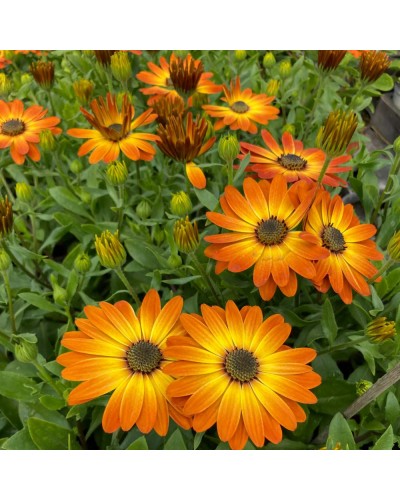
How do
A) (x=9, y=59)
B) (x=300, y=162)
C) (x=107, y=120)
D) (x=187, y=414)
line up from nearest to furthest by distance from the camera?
(x=187, y=414) < (x=300, y=162) < (x=107, y=120) < (x=9, y=59)

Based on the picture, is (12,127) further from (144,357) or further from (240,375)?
(240,375)

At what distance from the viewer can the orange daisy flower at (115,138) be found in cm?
113

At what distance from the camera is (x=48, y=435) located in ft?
2.77

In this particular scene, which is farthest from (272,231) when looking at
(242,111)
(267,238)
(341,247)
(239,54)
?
(239,54)

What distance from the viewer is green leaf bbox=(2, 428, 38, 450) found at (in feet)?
2.76

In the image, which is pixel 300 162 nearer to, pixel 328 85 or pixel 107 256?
pixel 107 256

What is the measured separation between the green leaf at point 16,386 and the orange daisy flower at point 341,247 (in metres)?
0.57

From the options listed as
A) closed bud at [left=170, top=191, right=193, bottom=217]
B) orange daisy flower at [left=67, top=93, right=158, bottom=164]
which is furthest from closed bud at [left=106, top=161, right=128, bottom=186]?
closed bud at [left=170, top=191, right=193, bottom=217]

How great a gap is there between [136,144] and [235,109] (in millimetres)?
358

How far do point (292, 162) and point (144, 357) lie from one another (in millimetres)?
600

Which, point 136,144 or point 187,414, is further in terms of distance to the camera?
point 136,144

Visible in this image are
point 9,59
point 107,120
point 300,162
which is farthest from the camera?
point 9,59

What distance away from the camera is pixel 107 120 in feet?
4.08

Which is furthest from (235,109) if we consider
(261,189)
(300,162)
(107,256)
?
(107,256)
